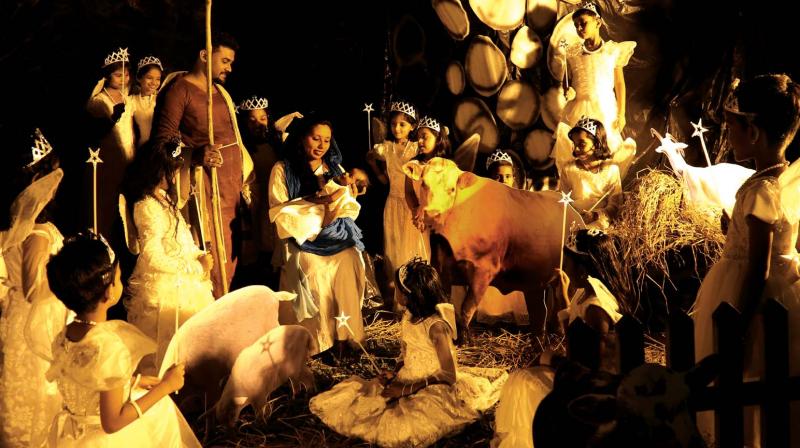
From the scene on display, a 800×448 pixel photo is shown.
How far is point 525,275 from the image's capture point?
276 inches

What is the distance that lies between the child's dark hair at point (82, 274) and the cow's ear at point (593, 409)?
194 cm

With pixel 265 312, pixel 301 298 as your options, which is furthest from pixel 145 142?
pixel 265 312

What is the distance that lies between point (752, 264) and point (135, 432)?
97.5 inches

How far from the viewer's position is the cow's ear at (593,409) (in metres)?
2.79

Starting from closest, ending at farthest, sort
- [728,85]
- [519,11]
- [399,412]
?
[399,412], [728,85], [519,11]

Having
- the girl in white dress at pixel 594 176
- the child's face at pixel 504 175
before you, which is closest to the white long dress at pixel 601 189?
the girl in white dress at pixel 594 176

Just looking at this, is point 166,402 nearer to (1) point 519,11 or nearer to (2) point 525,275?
(2) point 525,275

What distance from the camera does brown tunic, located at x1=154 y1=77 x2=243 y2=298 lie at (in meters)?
6.89

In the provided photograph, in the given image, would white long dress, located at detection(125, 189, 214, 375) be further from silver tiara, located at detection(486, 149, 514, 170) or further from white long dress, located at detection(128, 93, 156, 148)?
silver tiara, located at detection(486, 149, 514, 170)

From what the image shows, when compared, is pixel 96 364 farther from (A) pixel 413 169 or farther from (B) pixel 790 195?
(A) pixel 413 169

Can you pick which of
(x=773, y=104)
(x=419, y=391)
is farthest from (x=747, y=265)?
(x=419, y=391)

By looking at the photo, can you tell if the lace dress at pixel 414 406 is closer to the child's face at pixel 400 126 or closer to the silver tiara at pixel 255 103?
the child's face at pixel 400 126

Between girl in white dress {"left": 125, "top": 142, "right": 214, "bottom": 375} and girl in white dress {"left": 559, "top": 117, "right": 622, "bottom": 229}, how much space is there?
285 cm

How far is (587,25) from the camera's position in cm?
736
